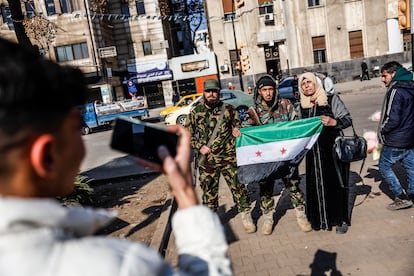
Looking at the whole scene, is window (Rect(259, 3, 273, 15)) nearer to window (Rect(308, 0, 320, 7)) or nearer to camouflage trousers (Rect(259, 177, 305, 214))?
window (Rect(308, 0, 320, 7))

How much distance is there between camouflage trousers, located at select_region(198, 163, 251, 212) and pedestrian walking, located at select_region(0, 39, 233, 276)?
4.14m

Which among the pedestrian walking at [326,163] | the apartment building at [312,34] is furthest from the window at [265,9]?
the pedestrian walking at [326,163]

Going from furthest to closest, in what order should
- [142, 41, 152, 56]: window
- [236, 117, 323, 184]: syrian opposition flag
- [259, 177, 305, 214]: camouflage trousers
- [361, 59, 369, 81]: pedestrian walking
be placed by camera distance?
[142, 41, 152, 56]: window, [361, 59, 369, 81]: pedestrian walking, [259, 177, 305, 214]: camouflage trousers, [236, 117, 323, 184]: syrian opposition flag

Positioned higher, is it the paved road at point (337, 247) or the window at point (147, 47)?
the window at point (147, 47)

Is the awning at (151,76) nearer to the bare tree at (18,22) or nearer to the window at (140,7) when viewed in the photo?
the window at (140,7)

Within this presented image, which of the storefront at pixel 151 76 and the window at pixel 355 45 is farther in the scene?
the storefront at pixel 151 76

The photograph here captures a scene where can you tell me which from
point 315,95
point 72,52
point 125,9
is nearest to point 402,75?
point 315,95

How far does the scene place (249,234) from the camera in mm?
5148

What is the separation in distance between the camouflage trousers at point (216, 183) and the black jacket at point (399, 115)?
200 centimetres

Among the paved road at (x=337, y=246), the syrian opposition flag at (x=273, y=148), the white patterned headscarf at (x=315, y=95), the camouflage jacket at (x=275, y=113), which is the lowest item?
the paved road at (x=337, y=246)

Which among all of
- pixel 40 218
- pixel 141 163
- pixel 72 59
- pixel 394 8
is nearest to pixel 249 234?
pixel 141 163

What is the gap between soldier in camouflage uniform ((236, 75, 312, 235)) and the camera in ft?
16.1

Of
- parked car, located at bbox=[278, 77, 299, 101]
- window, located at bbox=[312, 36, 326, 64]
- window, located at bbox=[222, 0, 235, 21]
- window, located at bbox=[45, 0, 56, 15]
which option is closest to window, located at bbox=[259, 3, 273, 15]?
window, located at bbox=[222, 0, 235, 21]

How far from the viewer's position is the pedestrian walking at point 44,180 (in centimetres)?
83
